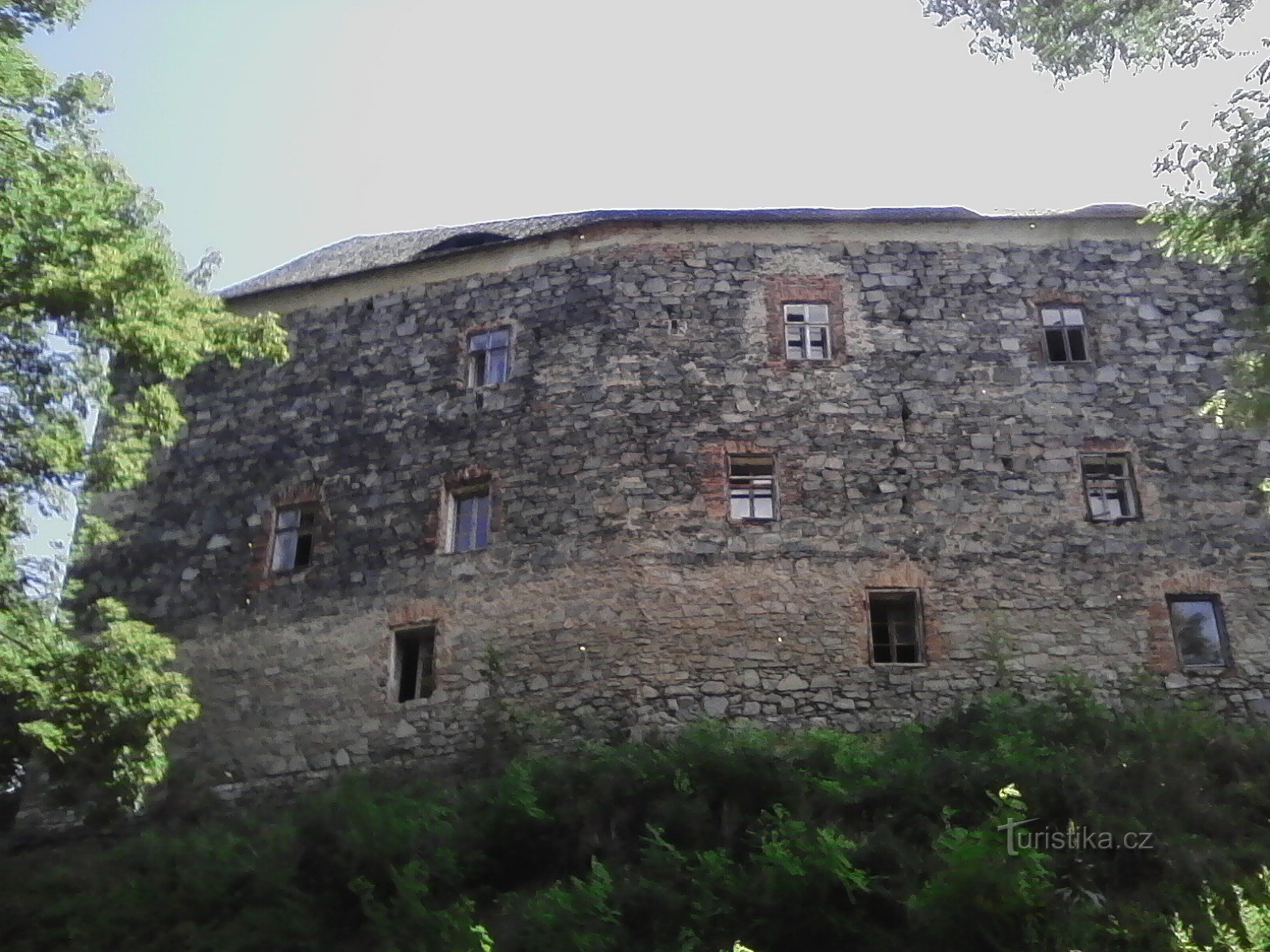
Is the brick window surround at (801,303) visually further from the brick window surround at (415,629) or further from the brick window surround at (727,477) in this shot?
the brick window surround at (415,629)

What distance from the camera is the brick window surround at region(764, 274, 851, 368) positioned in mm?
A: 20062

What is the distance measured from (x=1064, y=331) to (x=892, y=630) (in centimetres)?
504

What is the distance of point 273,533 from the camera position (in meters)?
20.6

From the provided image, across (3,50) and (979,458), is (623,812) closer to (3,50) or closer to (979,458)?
(979,458)

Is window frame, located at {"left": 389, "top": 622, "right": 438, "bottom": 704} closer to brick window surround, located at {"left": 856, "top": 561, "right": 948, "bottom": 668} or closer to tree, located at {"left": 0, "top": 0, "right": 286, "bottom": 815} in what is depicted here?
tree, located at {"left": 0, "top": 0, "right": 286, "bottom": 815}

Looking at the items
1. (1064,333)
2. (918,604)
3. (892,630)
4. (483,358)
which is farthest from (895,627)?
(483,358)

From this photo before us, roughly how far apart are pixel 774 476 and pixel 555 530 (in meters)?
2.84

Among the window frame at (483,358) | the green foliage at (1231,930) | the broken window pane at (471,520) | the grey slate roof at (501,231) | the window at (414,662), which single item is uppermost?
the grey slate roof at (501,231)

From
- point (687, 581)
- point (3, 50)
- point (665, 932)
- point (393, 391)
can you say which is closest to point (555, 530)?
point (687, 581)

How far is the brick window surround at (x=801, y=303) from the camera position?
20.1 metres

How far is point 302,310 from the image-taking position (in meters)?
22.6

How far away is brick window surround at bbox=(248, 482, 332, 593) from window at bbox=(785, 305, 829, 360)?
657 centimetres

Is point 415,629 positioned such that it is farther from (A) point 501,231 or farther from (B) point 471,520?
(A) point 501,231

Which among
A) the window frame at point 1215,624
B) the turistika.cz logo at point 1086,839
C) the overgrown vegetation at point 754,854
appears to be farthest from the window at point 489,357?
the turistika.cz logo at point 1086,839
